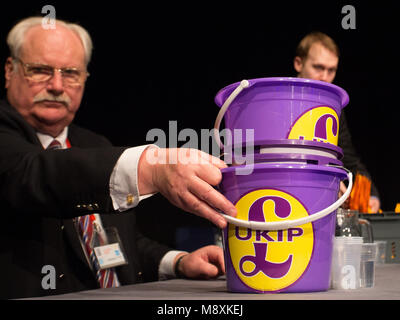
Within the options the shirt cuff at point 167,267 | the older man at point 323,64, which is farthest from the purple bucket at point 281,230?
the older man at point 323,64

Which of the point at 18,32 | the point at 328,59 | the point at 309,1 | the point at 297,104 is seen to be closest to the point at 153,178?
the point at 297,104

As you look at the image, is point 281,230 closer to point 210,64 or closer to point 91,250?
point 91,250

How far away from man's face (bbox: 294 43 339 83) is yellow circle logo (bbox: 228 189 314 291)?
7.88 feet

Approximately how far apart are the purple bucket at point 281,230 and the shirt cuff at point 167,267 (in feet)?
2.62

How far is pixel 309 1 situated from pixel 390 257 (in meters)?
2.81

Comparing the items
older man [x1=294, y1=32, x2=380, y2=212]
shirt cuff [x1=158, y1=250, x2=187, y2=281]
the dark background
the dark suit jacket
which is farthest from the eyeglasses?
the dark background

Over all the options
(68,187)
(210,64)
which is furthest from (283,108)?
(210,64)

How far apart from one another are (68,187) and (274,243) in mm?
416

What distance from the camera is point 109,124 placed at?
4.00m

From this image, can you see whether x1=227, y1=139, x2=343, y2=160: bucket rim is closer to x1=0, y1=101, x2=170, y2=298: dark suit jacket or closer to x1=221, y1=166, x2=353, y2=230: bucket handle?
x1=221, y1=166, x2=353, y2=230: bucket handle

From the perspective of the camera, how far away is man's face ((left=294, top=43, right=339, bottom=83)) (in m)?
3.05

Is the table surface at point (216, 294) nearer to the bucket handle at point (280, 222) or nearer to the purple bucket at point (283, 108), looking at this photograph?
the bucket handle at point (280, 222)

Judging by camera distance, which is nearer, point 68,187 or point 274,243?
point 274,243

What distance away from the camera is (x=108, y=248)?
1601 mm
